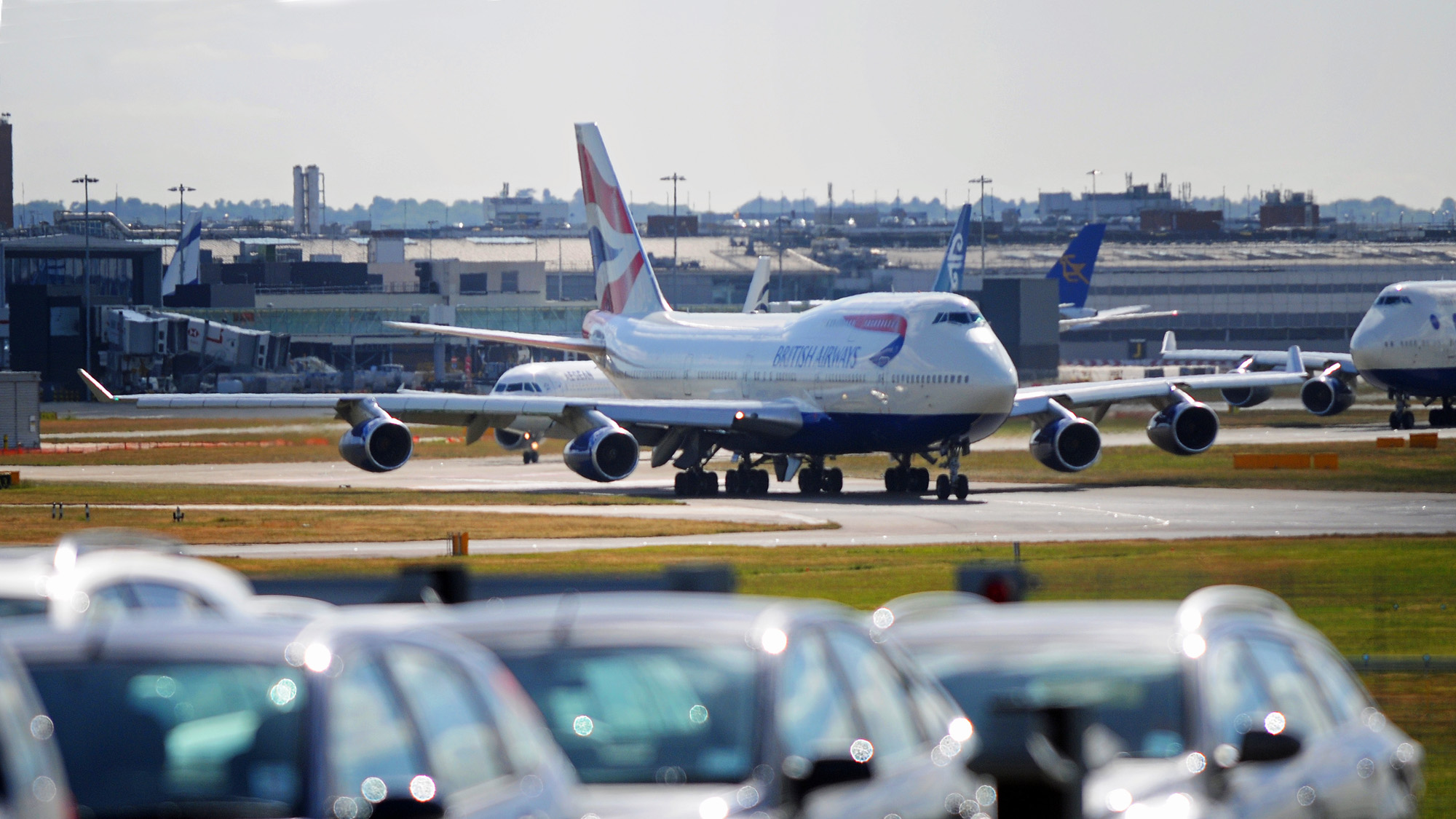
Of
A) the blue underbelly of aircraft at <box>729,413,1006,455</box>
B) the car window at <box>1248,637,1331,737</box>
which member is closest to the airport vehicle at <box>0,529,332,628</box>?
the car window at <box>1248,637,1331,737</box>

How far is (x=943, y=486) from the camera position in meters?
50.2

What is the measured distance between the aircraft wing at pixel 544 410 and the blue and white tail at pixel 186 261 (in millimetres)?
101696

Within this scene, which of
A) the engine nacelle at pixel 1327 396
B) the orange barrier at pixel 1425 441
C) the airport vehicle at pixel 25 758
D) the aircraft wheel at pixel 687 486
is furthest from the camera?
the engine nacelle at pixel 1327 396

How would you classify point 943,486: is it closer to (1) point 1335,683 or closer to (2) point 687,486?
(2) point 687,486

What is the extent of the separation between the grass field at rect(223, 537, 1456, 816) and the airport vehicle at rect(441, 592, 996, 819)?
278 inches

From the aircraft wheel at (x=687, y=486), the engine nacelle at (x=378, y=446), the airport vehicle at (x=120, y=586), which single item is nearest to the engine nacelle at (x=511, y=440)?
the aircraft wheel at (x=687, y=486)

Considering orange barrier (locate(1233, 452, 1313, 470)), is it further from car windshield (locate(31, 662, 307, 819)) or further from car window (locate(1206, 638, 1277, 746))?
car windshield (locate(31, 662, 307, 819))

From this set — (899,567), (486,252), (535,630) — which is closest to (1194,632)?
(535,630)

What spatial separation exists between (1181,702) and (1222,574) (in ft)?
45.0

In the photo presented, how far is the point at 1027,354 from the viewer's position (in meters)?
127

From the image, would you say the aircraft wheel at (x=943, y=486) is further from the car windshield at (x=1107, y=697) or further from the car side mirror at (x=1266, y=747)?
the car side mirror at (x=1266, y=747)

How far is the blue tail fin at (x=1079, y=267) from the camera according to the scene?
133 m

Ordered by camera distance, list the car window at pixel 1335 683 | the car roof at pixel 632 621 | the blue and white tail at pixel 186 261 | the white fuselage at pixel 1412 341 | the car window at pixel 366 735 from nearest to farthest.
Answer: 1. the car window at pixel 366 735
2. the car roof at pixel 632 621
3. the car window at pixel 1335 683
4. the white fuselage at pixel 1412 341
5. the blue and white tail at pixel 186 261

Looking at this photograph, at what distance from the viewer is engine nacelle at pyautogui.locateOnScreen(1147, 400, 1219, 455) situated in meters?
55.4
